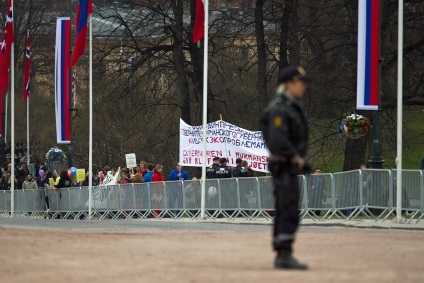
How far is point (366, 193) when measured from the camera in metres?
28.8

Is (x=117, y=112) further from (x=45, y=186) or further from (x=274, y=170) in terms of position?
(x=274, y=170)

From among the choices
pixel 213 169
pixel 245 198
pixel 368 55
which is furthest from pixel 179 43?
pixel 368 55

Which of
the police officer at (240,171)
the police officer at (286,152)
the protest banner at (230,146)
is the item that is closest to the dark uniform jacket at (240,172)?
the police officer at (240,171)

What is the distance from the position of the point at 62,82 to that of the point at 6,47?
6.61m

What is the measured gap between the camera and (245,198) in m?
32.9

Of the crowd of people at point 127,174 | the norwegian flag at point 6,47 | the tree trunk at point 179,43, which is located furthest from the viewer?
the tree trunk at point 179,43

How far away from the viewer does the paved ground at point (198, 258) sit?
1229 cm

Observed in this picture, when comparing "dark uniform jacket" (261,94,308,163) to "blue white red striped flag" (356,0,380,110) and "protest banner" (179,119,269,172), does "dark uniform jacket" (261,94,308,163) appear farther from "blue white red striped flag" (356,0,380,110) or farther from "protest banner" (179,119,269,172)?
"protest banner" (179,119,269,172)

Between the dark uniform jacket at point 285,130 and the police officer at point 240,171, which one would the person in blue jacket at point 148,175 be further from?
the dark uniform jacket at point 285,130

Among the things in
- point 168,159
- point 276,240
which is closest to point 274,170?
point 276,240

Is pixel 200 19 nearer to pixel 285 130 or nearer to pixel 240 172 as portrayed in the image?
pixel 240 172

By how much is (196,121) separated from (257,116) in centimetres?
486

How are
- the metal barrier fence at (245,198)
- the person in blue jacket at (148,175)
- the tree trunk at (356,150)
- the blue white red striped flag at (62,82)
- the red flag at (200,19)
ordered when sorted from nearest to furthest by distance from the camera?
the metal barrier fence at (245,198) → the red flag at (200,19) → the person in blue jacket at (148,175) → the blue white red striped flag at (62,82) → the tree trunk at (356,150)

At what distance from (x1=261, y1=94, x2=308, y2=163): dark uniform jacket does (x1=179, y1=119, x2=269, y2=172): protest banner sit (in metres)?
24.0
